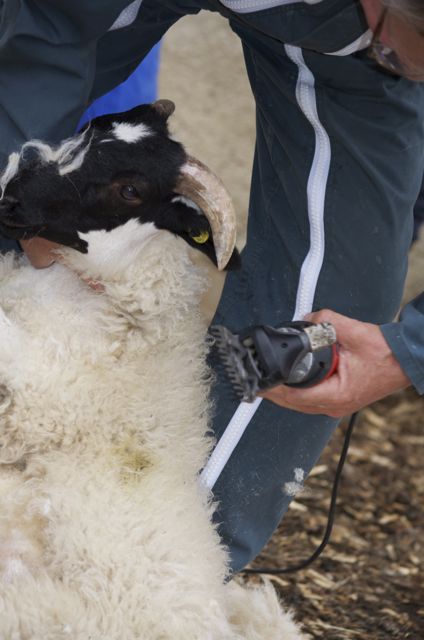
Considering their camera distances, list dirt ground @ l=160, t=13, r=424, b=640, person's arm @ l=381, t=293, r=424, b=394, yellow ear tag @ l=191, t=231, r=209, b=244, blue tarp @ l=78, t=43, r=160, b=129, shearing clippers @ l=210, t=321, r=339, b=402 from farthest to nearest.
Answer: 1. blue tarp @ l=78, t=43, r=160, b=129
2. dirt ground @ l=160, t=13, r=424, b=640
3. yellow ear tag @ l=191, t=231, r=209, b=244
4. person's arm @ l=381, t=293, r=424, b=394
5. shearing clippers @ l=210, t=321, r=339, b=402

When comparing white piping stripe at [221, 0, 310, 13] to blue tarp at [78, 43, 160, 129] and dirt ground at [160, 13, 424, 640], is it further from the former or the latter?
blue tarp at [78, 43, 160, 129]

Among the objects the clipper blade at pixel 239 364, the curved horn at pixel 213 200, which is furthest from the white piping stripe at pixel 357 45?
the clipper blade at pixel 239 364

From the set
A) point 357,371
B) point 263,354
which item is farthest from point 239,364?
point 357,371

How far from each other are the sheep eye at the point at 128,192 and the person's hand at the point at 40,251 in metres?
0.25

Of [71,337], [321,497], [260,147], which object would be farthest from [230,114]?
[71,337]

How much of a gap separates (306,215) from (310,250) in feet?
0.35

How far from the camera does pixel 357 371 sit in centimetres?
249

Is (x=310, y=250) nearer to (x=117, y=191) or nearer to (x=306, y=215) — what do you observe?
(x=306, y=215)

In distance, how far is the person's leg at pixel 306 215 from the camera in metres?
2.80

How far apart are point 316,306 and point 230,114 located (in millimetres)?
5353

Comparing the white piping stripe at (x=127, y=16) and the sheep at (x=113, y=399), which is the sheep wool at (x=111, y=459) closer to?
the sheep at (x=113, y=399)

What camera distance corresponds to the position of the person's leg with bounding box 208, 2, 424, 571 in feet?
9.20

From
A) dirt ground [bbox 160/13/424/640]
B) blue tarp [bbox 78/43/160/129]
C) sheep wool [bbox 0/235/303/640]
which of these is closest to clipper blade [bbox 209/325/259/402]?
sheep wool [bbox 0/235/303/640]

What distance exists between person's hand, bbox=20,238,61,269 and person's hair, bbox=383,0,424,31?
4.08ft
